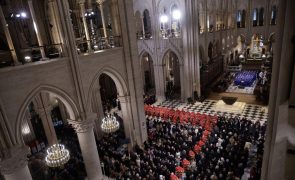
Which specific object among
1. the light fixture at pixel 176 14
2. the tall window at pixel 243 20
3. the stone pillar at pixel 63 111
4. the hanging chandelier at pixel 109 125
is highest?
the light fixture at pixel 176 14

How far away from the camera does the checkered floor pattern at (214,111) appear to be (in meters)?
18.9

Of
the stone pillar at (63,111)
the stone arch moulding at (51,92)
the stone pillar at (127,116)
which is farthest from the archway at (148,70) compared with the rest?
the stone arch moulding at (51,92)

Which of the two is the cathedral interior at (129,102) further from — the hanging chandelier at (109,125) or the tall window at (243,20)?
the tall window at (243,20)

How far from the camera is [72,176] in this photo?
1271cm

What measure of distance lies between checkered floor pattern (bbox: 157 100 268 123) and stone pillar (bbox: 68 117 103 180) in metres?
12.1

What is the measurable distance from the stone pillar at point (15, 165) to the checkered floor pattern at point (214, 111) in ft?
51.8

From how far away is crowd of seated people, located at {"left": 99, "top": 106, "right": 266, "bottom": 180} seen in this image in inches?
447

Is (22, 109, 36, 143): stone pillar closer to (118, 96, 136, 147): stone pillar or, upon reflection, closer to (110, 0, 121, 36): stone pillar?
(118, 96, 136, 147): stone pillar

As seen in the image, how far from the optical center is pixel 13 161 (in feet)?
27.6

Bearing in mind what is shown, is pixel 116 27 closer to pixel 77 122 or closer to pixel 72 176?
pixel 77 122

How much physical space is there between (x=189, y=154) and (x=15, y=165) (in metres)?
9.00

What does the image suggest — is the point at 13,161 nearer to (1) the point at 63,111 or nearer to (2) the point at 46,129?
(2) the point at 46,129

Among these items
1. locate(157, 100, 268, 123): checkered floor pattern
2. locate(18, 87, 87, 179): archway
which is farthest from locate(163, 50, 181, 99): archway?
locate(18, 87, 87, 179): archway

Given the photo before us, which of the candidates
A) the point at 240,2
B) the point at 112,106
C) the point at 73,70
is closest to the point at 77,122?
the point at 73,70
